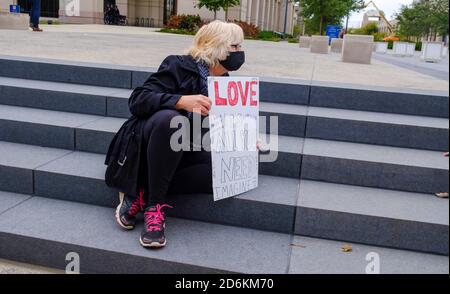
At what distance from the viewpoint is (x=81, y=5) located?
31781 mm

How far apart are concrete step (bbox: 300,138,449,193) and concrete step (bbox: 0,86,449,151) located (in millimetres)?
219

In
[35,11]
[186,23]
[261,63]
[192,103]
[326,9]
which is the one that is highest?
[326,9]

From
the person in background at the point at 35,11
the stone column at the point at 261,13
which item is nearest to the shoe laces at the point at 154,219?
the person in background at the point at 35,11

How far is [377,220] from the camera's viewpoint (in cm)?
289

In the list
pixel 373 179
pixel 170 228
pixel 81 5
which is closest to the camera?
pixel 170 228

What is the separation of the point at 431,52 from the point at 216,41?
14.8 m

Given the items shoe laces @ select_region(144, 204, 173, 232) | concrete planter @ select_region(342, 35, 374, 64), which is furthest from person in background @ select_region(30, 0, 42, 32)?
shoe laces @ select_region(144, 204, 173, 232)

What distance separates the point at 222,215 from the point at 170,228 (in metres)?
0.39

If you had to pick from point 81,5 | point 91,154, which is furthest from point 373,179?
point 81,5

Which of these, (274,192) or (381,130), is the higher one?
(381,130)

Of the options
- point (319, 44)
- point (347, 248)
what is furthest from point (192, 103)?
point (319, 44)

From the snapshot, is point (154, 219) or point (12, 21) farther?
point (12, 21)

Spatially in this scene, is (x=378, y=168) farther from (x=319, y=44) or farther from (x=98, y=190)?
(x=319, y=44)
